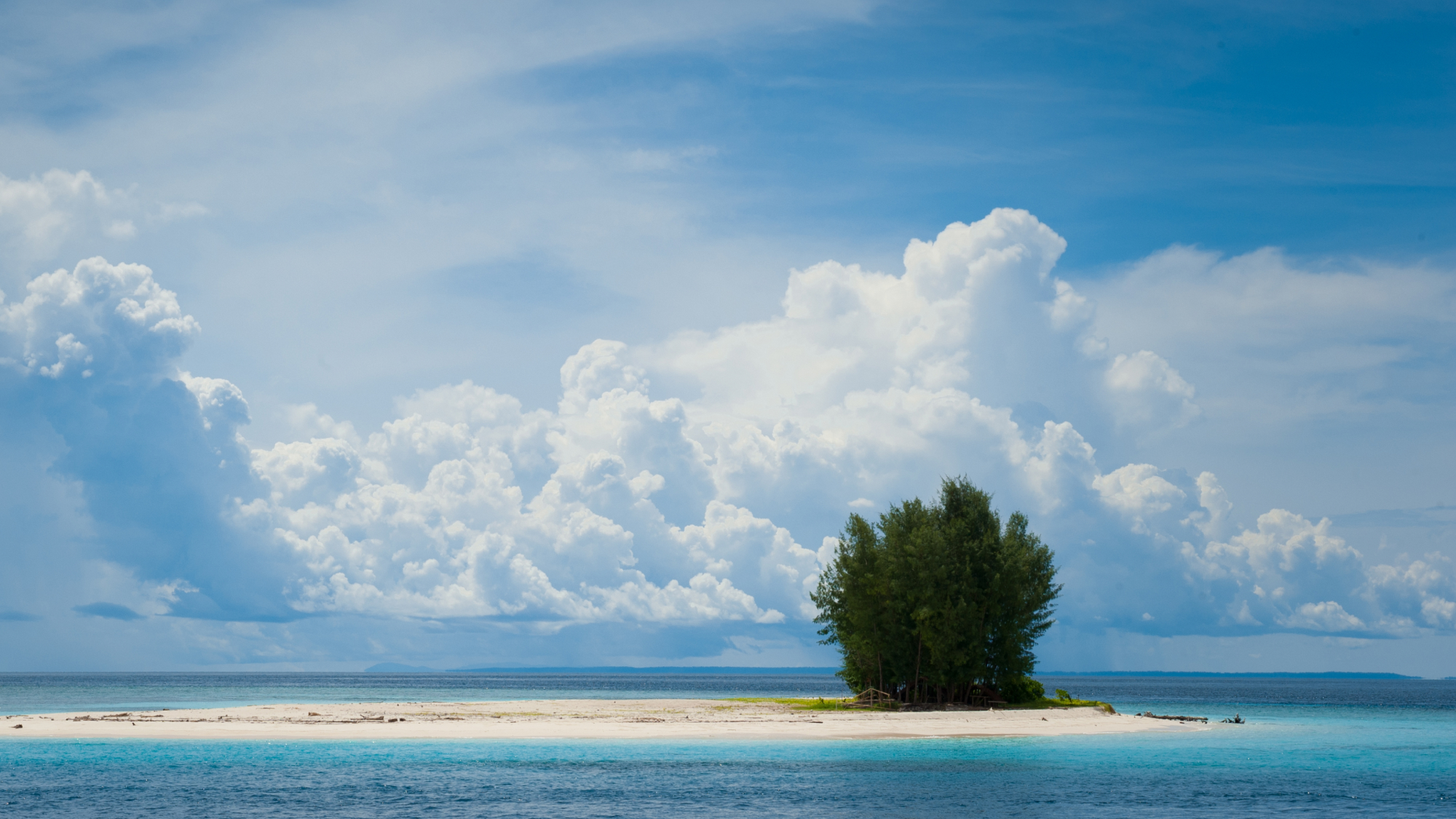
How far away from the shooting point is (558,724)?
78.6 metres

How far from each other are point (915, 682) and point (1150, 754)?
31.6 m

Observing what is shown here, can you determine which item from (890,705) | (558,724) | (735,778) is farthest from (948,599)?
(735,778)

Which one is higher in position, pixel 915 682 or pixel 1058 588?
pixel 1058 588

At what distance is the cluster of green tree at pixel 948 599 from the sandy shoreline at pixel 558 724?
4.69m

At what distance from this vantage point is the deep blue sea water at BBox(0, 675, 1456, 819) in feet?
137

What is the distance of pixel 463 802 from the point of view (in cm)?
4238

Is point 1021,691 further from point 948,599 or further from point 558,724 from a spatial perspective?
point 558,724

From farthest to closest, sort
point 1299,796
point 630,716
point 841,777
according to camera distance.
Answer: point 630,716, point 841,777, point 1299,796

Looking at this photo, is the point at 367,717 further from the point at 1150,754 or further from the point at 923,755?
the point at 1150,754

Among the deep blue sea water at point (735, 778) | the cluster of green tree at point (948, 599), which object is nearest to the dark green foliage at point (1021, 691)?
the cluster of green tree at point (948, 599)

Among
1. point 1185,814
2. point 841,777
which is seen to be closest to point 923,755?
point 841,777

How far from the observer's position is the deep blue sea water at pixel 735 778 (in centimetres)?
4166

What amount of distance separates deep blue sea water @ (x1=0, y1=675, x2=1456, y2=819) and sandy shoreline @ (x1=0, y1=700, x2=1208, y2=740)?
4.16 metres

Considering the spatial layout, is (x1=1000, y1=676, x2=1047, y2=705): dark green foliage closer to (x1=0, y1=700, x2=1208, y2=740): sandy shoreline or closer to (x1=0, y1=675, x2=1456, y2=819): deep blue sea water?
(x1=0, y1=700, x2=1208, y2=740): sandy shoreline
